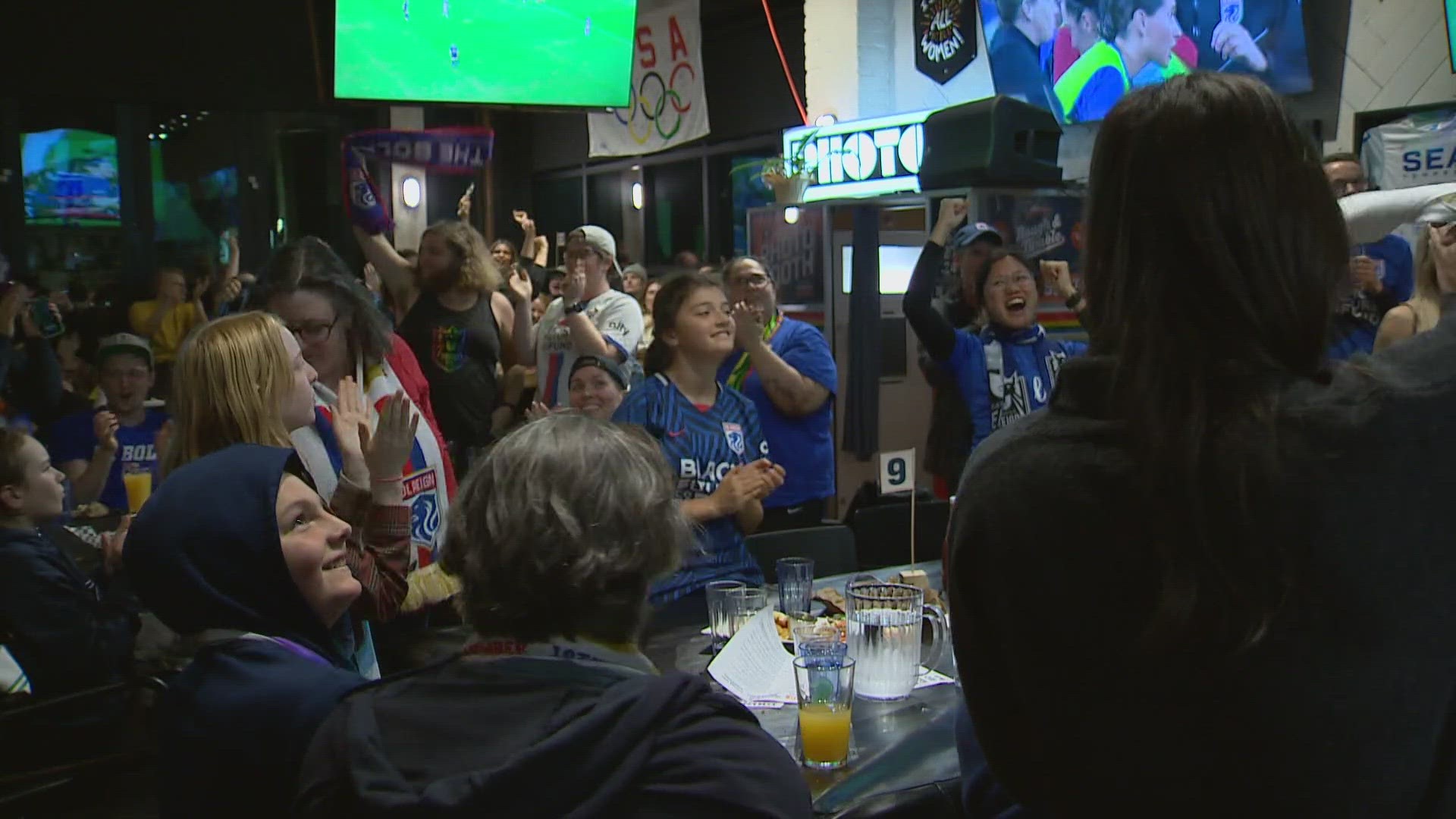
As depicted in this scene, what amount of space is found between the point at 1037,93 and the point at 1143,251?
6234 millimetres

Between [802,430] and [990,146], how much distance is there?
154 centimetres

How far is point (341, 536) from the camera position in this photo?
1.75m

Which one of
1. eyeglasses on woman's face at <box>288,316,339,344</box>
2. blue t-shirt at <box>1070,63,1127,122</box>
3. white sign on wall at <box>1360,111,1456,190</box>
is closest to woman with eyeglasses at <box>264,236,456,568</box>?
eyeglasses on woman's face at <box>288,316,339,344</box>

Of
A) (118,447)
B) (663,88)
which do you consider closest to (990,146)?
(118,447)

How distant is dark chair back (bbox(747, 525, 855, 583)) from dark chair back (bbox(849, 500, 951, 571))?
0.80 feet

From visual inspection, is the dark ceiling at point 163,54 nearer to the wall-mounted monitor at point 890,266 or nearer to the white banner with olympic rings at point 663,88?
the white banner with olympic rings at point 663,88

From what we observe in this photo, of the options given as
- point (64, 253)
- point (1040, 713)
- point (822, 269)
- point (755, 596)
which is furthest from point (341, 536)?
point (64, 253)

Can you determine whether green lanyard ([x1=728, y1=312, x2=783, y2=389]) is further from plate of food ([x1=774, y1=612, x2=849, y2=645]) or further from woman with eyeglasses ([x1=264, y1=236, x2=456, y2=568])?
plate of food ([x1=774, y1=612, x2=849, y2=645])

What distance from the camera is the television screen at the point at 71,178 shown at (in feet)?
28.3

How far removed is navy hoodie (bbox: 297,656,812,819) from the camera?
106cm

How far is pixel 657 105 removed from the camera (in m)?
8.52

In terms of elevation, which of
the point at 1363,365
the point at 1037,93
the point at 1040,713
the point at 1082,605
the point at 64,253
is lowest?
the point at 1040,713

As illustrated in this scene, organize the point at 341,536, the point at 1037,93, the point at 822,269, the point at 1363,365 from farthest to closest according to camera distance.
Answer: the point at 1037,93
the point at 822,269
the point at 341,536
the point at 1363,365

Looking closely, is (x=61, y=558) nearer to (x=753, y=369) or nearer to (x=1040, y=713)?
(x=753, y=369)
